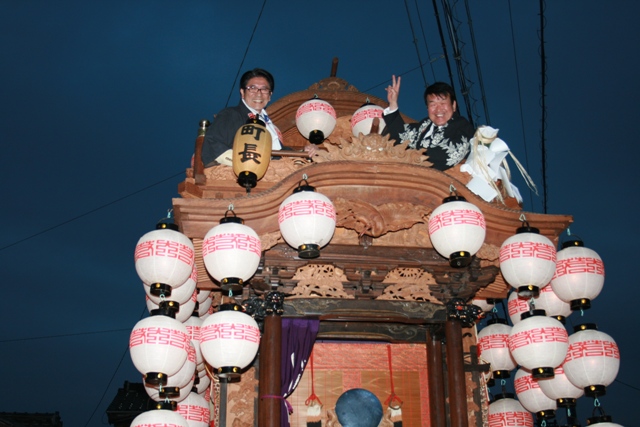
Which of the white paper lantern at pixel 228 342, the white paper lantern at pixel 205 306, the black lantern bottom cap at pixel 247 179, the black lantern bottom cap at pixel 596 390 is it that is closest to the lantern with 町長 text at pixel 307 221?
the black lantern bottom cap at pixel 247 179

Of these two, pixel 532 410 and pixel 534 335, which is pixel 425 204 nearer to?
pixel 534 335

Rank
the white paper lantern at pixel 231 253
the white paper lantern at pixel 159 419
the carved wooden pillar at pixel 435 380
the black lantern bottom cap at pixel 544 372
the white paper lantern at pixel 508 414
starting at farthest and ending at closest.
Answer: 1. the white paper lantern at pixel 508 414
2. the carved wooden pillar at pixel 435 380
3. the black lantern bottom cap at pixel 544 372
4. the white paper lantern at pixel 231 253
5. the white paper lantern at pixel 159 419

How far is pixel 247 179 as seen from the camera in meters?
6.54

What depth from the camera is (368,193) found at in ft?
21.9

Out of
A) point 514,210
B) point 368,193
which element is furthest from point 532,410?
point 368,193

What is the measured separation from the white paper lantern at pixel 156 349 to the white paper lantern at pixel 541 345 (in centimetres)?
326

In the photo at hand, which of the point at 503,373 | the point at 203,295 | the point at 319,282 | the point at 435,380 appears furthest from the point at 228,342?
the point at 503,373

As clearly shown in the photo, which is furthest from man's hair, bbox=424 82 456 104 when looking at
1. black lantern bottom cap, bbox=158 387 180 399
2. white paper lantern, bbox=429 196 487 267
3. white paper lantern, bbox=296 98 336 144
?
black lantern bottom cap, bbox=158 387 180 399

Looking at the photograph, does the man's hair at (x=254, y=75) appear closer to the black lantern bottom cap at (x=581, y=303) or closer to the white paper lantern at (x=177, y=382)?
the white paper lantern at (x=177, y=382)

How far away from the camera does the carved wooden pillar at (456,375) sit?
266 inches

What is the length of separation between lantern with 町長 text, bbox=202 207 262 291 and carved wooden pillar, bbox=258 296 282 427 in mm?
818

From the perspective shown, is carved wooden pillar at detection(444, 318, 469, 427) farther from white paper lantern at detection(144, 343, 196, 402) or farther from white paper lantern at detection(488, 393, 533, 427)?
white paper lantern at detection(144, 343, 196, 402)

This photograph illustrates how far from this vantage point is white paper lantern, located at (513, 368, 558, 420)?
7.41m

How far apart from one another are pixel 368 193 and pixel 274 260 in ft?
3.94
